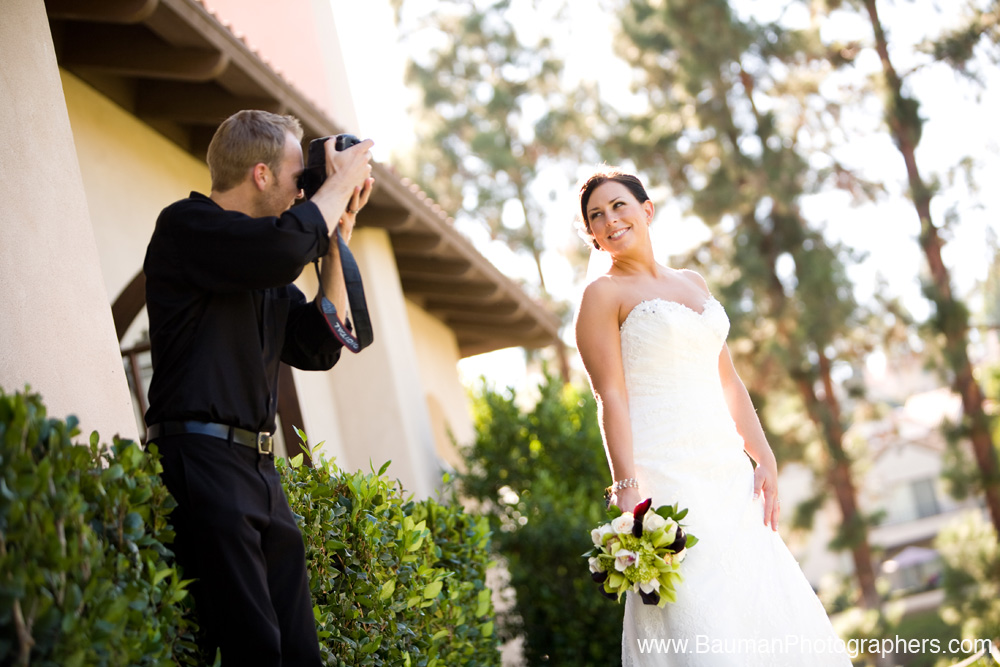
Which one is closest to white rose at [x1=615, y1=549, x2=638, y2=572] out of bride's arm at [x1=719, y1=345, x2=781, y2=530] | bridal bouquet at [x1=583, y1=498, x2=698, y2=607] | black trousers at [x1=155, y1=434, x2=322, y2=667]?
bridal bouquet at [x1=583, y1=498, x2=698, y2=607]

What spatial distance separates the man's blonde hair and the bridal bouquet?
174cm

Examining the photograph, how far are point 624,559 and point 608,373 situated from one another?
2.48 feet

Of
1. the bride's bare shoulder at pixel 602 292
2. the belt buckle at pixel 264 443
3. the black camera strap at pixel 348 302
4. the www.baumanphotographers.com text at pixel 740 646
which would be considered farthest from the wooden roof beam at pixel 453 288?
the belt buckle at pixel 264 443

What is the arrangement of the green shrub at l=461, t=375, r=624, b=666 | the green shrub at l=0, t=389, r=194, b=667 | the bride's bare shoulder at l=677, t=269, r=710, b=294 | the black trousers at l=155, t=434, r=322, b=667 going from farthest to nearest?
the green shrub at l=461, t=375, r=624, b=666 < the bride's bare shoulder at l=677, t=269, r=710, b=294 < the black trousers at l=155, t=434, r=322, b=667 < the green shrub at l=0, t=389, r=194, b=667

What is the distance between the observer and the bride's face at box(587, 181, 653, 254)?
4113 mm

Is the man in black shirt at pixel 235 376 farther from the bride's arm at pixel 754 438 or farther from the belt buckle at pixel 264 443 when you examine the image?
the bride's arm at pixel 754 438

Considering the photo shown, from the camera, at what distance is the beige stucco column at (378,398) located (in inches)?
307

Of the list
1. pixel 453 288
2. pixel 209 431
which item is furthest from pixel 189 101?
pixel 453 288

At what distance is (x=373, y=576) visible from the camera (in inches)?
146

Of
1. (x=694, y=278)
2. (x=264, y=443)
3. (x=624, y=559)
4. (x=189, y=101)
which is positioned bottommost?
(x=624, y=559)

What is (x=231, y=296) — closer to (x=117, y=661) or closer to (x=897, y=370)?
(x=117, y=661)

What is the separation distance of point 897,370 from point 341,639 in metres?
19.4

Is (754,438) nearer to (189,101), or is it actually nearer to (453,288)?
(189,101)

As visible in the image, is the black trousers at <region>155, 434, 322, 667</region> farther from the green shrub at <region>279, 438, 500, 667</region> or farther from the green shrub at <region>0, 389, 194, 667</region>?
the green shrub at <region>279, 438, 500, 667</region>
